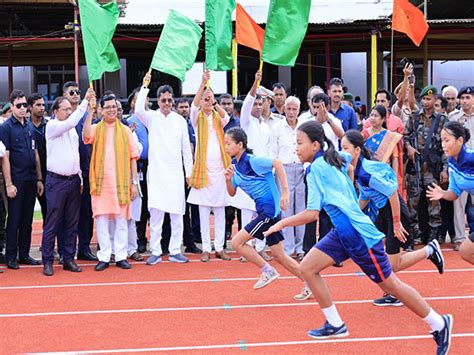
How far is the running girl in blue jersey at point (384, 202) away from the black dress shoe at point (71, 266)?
3.64 meters

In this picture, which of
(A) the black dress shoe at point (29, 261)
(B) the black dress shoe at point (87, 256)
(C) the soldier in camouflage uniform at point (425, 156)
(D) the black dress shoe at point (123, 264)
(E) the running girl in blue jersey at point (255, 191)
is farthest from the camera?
(C) the soldier in camouflage uniform at point (425, 156)

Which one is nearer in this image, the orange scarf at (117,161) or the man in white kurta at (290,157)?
the orange scarf at (117,161)

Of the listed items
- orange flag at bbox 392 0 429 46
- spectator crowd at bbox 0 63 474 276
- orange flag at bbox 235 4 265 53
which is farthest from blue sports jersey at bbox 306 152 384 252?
orange flag at bbox 392 0 429 46

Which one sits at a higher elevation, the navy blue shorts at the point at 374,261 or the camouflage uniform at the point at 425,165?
the camouflage uniform at the point at 425,165

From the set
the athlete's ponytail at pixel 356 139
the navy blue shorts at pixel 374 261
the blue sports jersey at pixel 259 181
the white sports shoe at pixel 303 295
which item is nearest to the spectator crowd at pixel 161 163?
the blue sports jersey at pixel 259 181

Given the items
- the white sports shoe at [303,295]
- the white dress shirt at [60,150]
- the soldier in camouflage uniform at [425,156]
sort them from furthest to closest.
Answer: the soldier in camouflage uniform at [425,156] → the white dress shirt at [60,150] → the white sports shoe at [303,295]

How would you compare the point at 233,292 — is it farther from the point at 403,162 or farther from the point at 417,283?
the point at 403,162

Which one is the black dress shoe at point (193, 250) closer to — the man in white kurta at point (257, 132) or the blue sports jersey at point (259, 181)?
the man in white kurta at point (257, 132)

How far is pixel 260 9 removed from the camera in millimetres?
18922

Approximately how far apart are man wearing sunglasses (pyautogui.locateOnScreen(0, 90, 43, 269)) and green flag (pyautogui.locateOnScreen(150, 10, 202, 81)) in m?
1.69

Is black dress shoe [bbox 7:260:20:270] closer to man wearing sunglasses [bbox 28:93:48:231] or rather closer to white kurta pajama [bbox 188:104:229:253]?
man wearing sunglasses [bbox 28:93:48:231]

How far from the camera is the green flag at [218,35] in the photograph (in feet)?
26.9

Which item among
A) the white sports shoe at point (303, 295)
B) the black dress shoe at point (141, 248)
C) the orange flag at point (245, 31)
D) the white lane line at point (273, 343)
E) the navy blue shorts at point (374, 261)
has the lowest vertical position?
the white lane line at point (273, 343)

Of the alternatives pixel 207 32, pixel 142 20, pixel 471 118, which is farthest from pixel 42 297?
pixel 142 20
